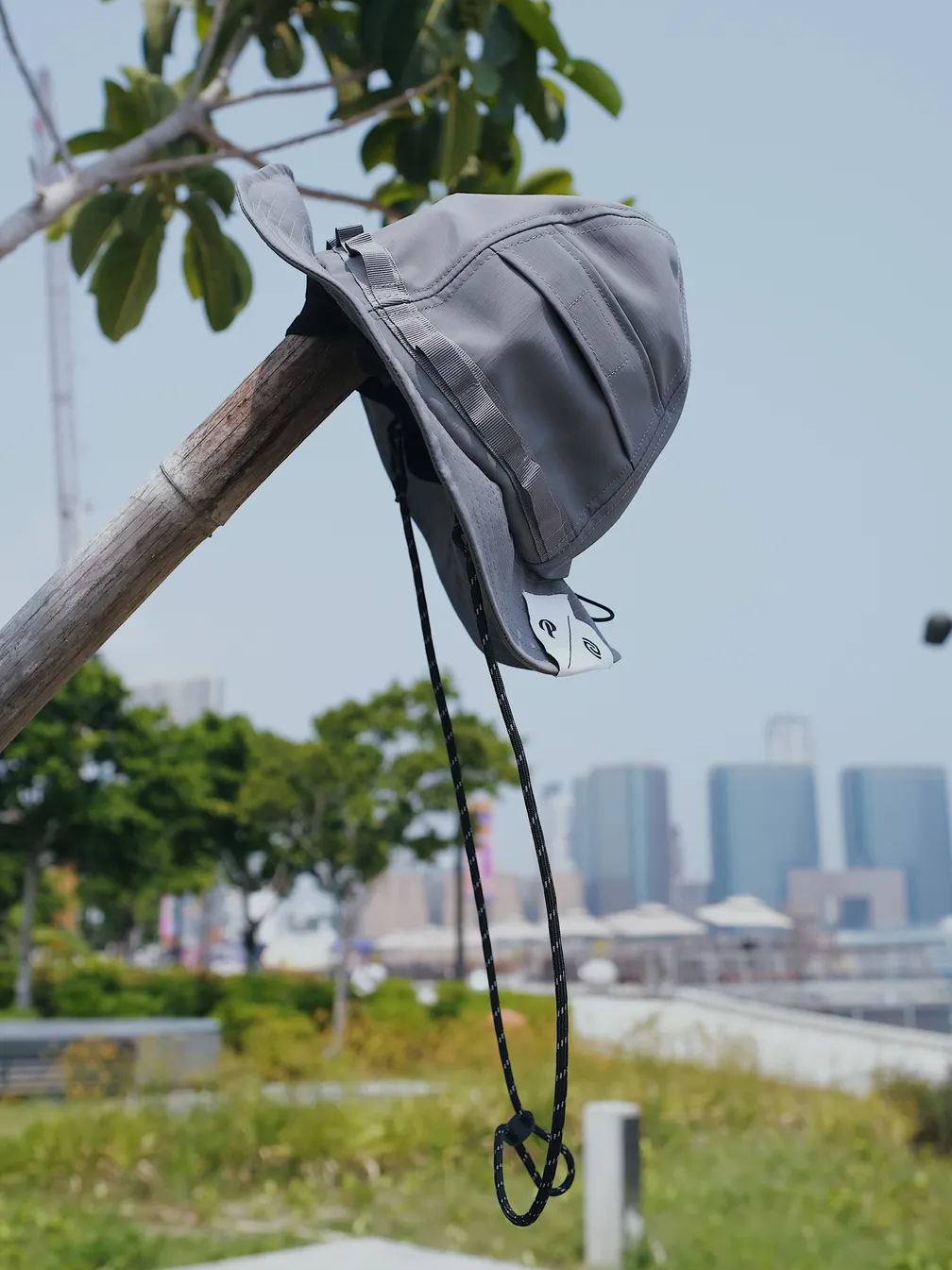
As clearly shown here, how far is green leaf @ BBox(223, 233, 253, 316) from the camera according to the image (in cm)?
327

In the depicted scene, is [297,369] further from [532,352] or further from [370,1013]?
[370,1013]

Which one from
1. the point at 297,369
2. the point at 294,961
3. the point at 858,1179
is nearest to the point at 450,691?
the point at 858,1179

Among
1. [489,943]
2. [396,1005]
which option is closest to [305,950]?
[396,1005]

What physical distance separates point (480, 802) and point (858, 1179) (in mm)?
14516

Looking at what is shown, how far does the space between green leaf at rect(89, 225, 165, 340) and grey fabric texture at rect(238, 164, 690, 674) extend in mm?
2336

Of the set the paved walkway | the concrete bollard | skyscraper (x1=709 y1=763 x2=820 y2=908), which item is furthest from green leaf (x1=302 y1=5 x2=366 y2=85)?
skyscraper (x1=709 y1=763 x2=820 y2=908)

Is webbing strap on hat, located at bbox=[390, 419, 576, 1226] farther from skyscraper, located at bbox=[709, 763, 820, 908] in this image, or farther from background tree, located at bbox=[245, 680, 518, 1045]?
skyscraper, located at bbox=[709, 763, 820, 908]

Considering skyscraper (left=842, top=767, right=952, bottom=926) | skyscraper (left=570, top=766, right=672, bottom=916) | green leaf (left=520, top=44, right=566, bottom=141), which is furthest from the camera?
skyscraper (left=842, top=767, right=952, bottom=926)

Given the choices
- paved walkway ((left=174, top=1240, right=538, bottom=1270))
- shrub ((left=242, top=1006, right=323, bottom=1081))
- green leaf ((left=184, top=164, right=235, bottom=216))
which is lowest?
shrub ((left=242, top=1006, right=323, bottom=1081))

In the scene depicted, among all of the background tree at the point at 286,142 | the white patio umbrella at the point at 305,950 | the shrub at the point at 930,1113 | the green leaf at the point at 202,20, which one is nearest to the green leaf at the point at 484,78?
the background tree at the point at 286,142

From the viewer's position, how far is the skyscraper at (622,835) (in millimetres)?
108625

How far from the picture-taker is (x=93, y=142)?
315cm

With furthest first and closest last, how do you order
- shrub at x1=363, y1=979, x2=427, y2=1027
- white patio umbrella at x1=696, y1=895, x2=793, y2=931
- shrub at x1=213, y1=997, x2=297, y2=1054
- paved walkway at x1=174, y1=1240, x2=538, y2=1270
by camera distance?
1. white patio umbrella at x1=696, y1=895, x2=793, y2=931
2. shrub at x1=363, y1=979, x2=427, y2=1027
3. shrub at x1=213, y1=997, x2=297, y2=1054
4. paved walkway at x1=174, y1=1240, x2=538, y2=1270

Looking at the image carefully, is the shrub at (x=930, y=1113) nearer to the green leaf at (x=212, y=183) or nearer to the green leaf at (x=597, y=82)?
the green leaf at (x=597, y=82)
